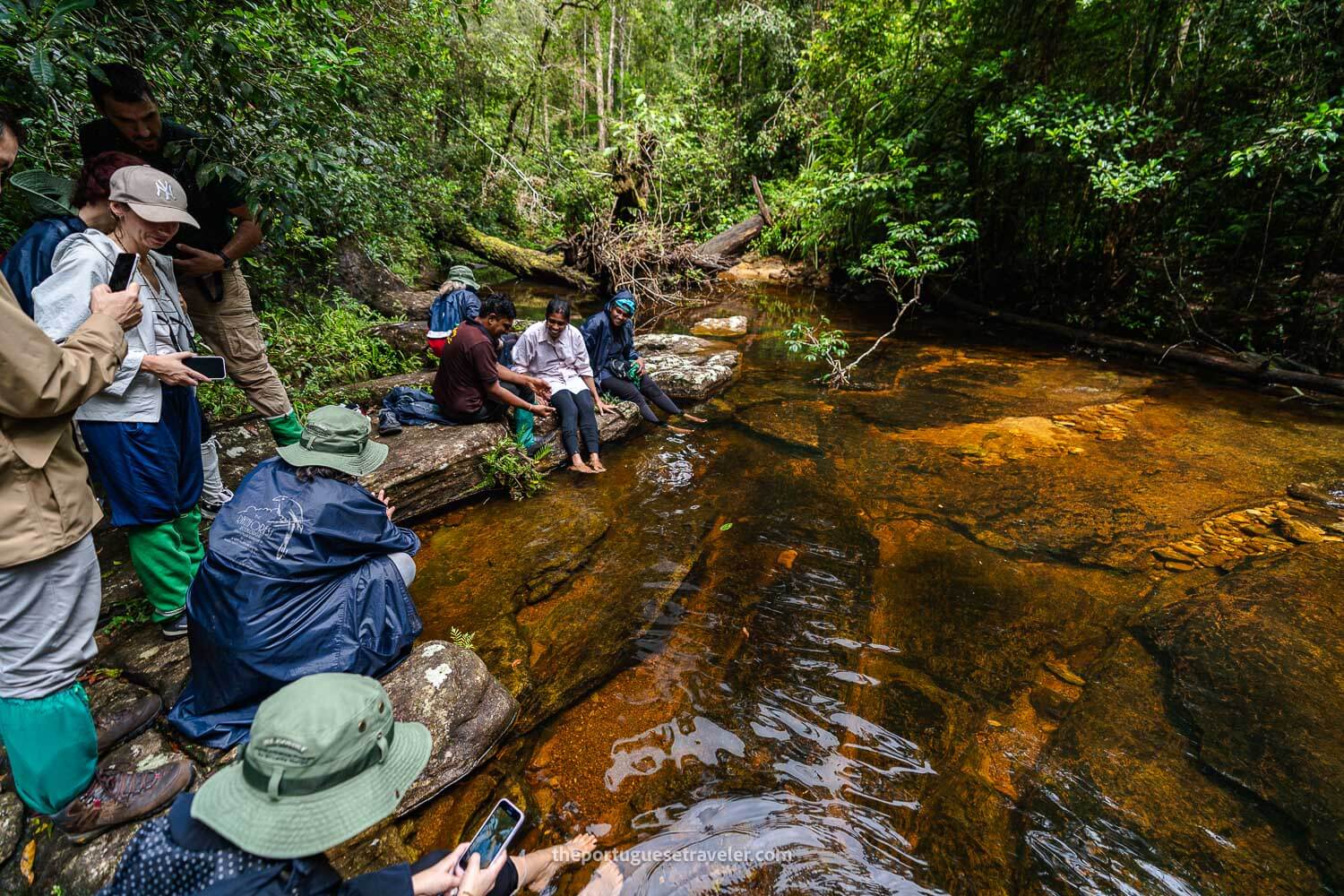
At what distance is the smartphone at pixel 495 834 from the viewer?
5.70ft

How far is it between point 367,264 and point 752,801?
9019 mm

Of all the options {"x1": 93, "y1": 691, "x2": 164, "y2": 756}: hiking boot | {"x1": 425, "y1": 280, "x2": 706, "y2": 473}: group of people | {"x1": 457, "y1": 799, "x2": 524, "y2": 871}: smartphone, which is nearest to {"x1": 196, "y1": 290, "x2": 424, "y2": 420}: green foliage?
{"x1": 425, "y1": 280, "x2": 706, "y2": 473}: group of people

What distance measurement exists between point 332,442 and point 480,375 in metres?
2.46

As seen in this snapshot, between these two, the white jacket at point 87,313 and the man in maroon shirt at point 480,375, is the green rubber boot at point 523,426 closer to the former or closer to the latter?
the man in maroon shirt at point 480,375

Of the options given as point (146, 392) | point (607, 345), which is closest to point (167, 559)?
point (146, 392)

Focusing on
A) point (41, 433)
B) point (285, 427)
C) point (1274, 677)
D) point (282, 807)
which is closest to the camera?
point (282, 807)

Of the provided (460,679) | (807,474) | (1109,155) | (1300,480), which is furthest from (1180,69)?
(460,679)

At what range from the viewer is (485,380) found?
4.61 metres

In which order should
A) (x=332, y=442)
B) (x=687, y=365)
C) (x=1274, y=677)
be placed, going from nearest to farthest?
(x=332, y=442) < (x=1274, y=677) < (x=687, y=365)

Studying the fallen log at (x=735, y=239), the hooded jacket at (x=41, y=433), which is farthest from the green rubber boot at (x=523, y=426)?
the fallen log at (x=735, y=239)

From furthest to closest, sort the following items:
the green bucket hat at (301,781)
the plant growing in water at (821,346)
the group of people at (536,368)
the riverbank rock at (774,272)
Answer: the riverbank rock at (774,272) < the plant growing in water at (821,346) < the group of people at (536,368) < the green bucket hat at (301,781)

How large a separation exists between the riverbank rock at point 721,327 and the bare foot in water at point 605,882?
802 centimetres

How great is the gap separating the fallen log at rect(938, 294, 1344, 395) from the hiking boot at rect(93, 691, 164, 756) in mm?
10540

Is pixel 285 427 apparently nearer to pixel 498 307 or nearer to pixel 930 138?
pixel 498 307
